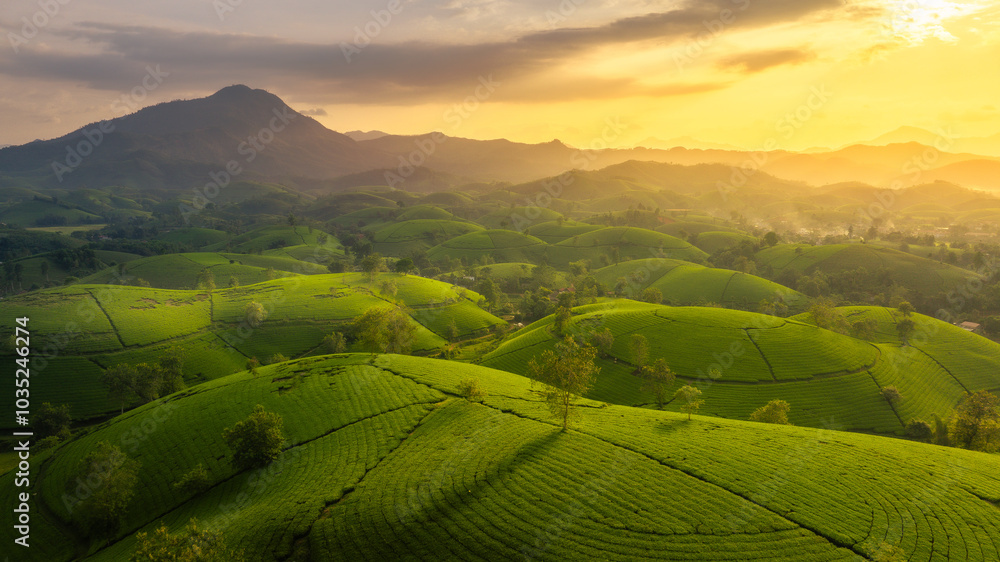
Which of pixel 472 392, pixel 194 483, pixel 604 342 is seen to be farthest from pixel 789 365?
pixel 194 483

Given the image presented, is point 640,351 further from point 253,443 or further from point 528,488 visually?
point 253,443

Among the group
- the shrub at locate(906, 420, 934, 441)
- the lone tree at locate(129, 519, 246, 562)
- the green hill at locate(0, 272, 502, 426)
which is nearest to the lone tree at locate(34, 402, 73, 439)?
the green hill at locate(0, 272, 502, 426)

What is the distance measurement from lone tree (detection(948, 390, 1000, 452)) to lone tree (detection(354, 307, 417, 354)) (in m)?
104

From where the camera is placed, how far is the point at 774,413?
7125cm

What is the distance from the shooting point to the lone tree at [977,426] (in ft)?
205

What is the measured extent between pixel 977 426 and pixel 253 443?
10166 cm

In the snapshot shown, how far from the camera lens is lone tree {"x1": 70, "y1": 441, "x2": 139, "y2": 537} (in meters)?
50.3

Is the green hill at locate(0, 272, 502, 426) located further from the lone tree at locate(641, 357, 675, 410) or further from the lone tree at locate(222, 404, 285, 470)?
the lone tree at locate(641, 357, 675, 410)

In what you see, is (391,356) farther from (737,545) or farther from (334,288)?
(334,288)

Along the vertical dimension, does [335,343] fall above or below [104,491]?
below

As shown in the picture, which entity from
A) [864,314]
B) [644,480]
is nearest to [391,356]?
[644,480]

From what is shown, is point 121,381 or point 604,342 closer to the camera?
point 121,381

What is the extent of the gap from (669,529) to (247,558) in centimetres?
3512

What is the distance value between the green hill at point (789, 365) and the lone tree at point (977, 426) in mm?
18889
